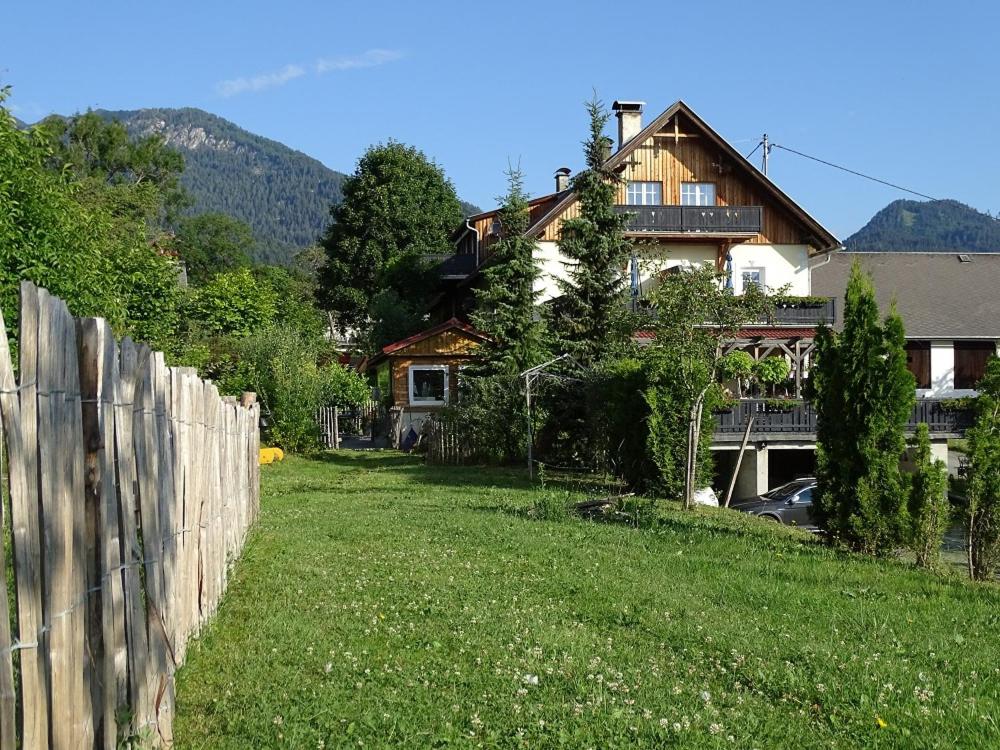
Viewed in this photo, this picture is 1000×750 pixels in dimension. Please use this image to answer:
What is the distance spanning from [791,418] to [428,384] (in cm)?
1373

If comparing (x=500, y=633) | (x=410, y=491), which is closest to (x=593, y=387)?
(x=410, y=491)

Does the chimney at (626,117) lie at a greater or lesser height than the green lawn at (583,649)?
greater

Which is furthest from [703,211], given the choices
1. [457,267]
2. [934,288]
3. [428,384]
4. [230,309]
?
[230,309]

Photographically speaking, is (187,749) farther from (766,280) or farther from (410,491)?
(766,280)

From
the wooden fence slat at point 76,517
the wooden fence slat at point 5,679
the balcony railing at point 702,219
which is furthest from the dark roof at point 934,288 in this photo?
the wooden fence slat at point 5,679

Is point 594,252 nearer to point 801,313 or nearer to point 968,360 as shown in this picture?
point 801,313

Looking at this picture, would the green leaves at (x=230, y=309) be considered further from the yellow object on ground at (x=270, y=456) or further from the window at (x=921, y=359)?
the window at (x=921, y=359)

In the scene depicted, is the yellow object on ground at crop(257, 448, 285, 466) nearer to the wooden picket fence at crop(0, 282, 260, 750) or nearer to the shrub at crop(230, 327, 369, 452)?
the shrub at crop(230, 327, 369, 452)

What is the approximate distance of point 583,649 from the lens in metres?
6.79

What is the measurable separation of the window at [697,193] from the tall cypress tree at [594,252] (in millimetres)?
9232

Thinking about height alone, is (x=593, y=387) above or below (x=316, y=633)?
above

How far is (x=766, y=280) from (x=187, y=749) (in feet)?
116

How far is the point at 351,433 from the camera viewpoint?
42.0 metres

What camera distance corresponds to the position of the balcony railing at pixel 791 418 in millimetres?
27188
